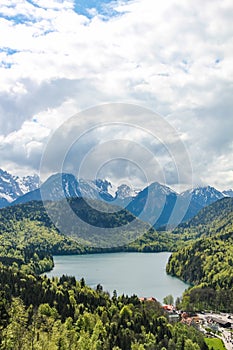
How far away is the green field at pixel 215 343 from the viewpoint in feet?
156

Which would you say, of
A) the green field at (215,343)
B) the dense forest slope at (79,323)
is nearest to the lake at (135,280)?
the green field at (215,343)

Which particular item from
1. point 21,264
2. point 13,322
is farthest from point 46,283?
point 21,264

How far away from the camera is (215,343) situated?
49.8 metres

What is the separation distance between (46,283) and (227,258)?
64.2m

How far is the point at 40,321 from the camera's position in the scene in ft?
118

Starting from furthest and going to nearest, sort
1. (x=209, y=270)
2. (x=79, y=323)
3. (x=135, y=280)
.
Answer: (x=209, y=270) < (x=135, y=280) < (x=79, y=323)

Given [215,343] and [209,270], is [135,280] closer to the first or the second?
[209,270]

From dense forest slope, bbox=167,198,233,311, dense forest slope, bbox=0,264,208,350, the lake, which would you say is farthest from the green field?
the lake

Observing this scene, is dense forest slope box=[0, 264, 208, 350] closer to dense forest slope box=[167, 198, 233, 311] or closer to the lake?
dense forest slope box=[167, 198, 233, 311]

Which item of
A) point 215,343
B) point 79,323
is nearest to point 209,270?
point 215,343

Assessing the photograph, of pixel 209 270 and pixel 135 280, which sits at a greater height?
pixel 209 270

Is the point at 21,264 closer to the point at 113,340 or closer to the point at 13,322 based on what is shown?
the point at 113,340

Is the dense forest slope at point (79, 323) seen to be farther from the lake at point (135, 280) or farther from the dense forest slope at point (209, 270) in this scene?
the lake at point (135, 280)

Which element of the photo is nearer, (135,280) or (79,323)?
(79,323)
